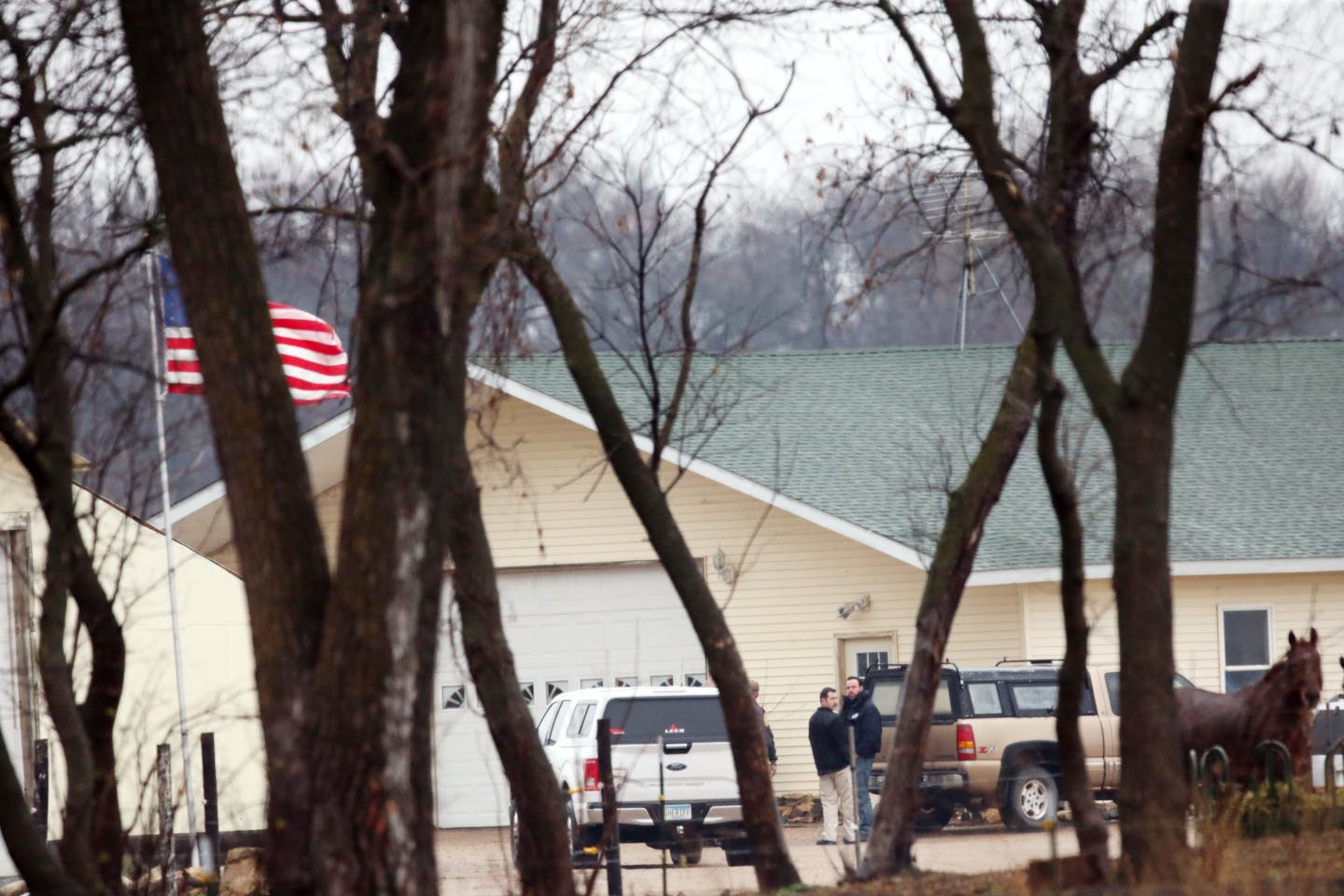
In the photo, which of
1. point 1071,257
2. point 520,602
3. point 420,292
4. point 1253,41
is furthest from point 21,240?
point 520,602

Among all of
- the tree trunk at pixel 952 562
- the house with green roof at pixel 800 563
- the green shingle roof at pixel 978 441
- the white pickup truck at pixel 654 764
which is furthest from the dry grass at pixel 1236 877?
the house with green roof at pixel 800 563

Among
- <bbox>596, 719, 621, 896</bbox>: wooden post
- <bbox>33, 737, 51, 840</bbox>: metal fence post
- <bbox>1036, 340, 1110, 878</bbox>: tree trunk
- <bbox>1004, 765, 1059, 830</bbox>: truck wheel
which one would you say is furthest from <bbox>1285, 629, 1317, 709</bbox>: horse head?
<bbox>33, 737, 51, 840</bbox>: metal fence post

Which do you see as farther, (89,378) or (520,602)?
(520,602)

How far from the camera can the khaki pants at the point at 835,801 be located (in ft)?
59.7

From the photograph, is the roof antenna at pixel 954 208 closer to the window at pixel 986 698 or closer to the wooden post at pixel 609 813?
the wooden post at pixel 609 813

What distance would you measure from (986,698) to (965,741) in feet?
2.29

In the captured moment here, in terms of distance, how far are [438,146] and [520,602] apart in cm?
1767

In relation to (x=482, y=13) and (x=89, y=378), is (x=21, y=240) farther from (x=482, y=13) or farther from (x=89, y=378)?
(x=482, y=13)

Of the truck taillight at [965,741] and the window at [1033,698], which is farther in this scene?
the window at [1033,698]

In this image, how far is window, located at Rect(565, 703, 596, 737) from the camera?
17844 mm

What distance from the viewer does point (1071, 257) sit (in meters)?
9.59

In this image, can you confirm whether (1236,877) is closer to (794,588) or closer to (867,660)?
(867,660)

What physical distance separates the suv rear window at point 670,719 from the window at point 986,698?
3.41m

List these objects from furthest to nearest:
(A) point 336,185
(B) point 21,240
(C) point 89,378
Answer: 1. (A) point 336,185
2. (C) point 89,378
3. (B) point 21,240
